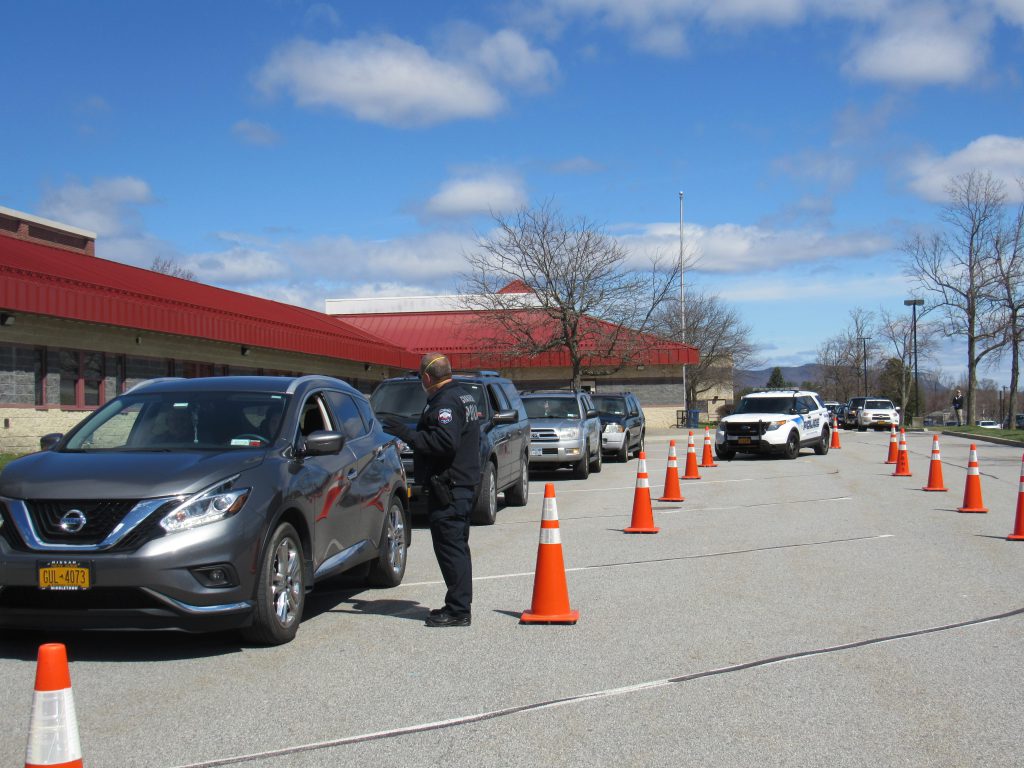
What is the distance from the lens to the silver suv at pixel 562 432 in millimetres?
20453

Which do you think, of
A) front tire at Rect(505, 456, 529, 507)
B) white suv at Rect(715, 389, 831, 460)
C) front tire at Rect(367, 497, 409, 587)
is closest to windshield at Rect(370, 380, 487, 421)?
front tire at Rect(505, 456, 529, 507)

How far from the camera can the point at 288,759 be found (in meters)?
4.79

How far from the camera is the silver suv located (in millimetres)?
20453

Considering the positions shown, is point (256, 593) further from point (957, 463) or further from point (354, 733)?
Answer: point (957, 463)

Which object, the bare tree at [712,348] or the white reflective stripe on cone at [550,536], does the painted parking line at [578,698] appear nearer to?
the white reflective stripe on cone at [550,536]

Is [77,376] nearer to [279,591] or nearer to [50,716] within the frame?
[279,591]

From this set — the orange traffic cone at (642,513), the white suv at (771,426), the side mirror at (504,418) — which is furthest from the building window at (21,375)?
the white suv at (771,426)

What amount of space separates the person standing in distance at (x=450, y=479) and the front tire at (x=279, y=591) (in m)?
0.93

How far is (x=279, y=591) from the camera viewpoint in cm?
701

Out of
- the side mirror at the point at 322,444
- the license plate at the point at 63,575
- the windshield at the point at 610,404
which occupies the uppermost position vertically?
the side mirror at the point at 322,444

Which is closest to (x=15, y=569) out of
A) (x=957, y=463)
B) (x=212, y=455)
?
(x=212, y=455)

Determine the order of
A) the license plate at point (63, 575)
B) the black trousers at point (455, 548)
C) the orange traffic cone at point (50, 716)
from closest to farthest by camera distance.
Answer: the orange traffic cone at point (50, 716) → the license plate at point (63, 575) → the black trousers at point (455, 548)

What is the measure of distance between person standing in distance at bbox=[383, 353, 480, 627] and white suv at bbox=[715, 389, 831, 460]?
1983 cm

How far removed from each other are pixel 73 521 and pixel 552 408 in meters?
15.8
